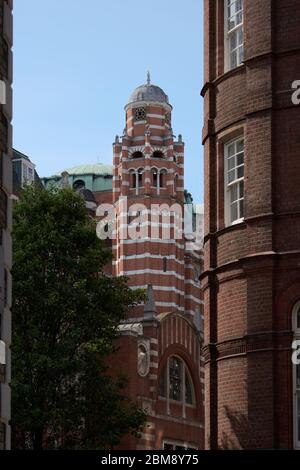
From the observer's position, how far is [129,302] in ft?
124

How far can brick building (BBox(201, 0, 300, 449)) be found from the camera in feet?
76.0

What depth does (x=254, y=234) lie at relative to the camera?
78.4 ft

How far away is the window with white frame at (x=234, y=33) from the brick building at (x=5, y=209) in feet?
25.5

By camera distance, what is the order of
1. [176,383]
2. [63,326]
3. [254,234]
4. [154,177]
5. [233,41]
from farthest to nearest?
[154,177] < [176,383] < [63,326] < [233,41] < [254,234]

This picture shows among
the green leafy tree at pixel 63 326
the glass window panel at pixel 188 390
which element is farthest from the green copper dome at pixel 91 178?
the green leafy tree at pixel 63 326

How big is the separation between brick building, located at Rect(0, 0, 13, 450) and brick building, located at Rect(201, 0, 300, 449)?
20.6 ft

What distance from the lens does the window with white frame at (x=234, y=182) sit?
2500 centimetres

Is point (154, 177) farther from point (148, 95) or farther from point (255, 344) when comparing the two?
point (255, 344)

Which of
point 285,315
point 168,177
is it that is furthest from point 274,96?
point 168,177

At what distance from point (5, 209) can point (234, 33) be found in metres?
9.49

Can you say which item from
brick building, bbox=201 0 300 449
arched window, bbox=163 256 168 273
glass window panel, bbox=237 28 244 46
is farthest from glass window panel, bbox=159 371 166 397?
arched window, bbox=163 256 168 273

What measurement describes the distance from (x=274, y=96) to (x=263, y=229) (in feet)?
9.00

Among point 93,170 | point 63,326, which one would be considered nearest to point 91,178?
point 93,170

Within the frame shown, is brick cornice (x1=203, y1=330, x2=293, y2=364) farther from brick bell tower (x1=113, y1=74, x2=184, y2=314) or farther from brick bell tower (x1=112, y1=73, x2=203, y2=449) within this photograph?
brick bell tower (x1=113, y1=74, x2=184, y2=314)
